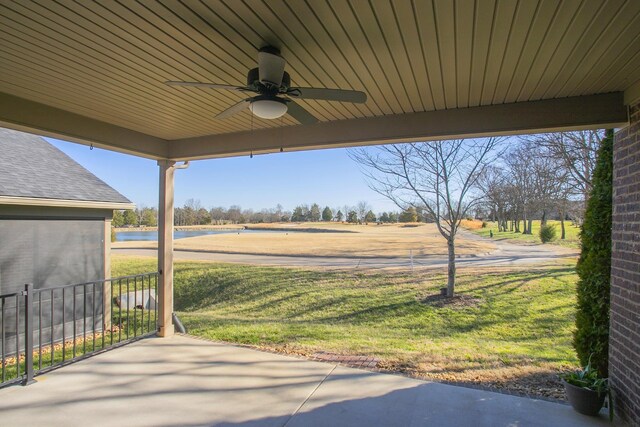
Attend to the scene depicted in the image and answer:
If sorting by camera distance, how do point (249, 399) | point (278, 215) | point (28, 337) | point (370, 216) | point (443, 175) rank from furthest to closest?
point (278, 215) → point (370, 216) → point (443, 175) → point (28, 337) → point (249, 399)

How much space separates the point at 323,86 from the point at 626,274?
2570 millimetres

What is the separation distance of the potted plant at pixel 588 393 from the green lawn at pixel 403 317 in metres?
0.49

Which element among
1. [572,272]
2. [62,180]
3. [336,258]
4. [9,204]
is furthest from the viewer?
[336,258]

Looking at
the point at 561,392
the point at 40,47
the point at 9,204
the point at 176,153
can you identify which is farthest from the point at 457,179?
the point at 9,204

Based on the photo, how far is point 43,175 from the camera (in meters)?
6.18

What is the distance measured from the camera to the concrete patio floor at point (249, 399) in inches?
103

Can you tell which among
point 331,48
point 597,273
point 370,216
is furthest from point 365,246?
point 331,48

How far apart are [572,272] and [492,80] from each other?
8.71 m

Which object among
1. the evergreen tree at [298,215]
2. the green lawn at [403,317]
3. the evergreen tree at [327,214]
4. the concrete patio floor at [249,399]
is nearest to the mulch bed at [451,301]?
the green lawn at [403,317]

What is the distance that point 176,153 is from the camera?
178 inches

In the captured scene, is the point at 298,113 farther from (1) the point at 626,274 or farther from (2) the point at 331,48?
(1) the point at 626,274

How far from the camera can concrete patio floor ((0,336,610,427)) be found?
2.62 m

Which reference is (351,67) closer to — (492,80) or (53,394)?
(492,80)

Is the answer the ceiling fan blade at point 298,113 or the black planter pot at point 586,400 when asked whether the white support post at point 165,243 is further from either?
the black planter pot at point 586,400
